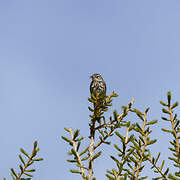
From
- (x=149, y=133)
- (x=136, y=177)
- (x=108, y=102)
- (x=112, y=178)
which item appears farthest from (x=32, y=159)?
(x=108, y=102)

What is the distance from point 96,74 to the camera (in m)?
16.0

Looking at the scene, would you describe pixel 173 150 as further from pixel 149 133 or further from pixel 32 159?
pixel 32 159

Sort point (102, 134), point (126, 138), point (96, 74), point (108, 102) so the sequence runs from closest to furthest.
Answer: point (126, 138) < point (102, 134) < point (108, 102) < point (96, 74)

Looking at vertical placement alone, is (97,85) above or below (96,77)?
below

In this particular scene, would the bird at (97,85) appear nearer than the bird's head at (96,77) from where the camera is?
Yes

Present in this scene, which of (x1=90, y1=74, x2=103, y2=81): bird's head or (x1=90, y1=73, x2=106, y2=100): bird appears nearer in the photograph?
(x1=90, y1=73, x2=106, y2=100): bird

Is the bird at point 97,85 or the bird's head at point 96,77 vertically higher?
the bird's head at point 96,77

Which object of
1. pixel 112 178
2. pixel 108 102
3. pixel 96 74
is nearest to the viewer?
pixel 112 178

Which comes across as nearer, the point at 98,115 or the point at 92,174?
the point at 92,174

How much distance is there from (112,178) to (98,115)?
1.56 meters

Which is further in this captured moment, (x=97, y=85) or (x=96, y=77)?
(x=96, y=77)

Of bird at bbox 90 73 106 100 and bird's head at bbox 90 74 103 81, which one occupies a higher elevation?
bird's head at bbox 90 74 103 81

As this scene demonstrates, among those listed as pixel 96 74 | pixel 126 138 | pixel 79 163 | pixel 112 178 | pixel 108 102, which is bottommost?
pixel 112 178

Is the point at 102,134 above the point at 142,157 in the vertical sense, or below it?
above
